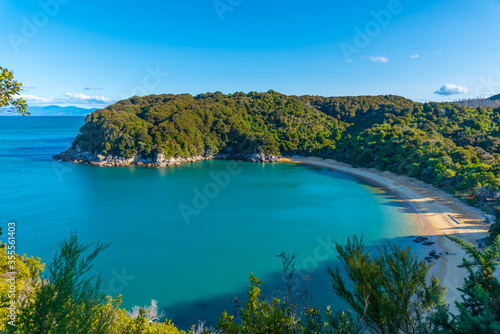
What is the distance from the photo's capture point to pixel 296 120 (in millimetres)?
76375

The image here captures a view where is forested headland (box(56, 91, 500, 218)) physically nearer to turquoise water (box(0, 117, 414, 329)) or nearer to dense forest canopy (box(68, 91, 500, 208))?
dense forest canopy (box(68, 91, 500, 208))

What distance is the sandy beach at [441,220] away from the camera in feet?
54.7

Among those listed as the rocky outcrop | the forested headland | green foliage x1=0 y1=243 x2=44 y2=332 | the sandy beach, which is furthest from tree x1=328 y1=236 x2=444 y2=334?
the rocky outcrop

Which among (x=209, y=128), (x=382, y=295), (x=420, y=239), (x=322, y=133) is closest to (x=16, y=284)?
(x=382, y=295)

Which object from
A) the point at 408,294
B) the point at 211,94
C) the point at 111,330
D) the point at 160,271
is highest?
the point at 211,94

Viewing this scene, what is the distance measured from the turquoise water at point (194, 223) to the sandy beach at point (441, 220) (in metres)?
1.92

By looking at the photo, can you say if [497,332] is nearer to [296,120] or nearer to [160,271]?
[160,271]

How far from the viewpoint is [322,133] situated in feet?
229

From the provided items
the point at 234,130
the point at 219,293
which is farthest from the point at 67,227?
the point at 234,130

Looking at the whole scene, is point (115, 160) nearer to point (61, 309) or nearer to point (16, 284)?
point (16, 284)

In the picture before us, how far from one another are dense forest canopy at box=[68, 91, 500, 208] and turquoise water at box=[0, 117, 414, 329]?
8743 mm

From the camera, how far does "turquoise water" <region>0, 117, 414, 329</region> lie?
1613 centimetres

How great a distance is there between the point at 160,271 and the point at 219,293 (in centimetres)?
485

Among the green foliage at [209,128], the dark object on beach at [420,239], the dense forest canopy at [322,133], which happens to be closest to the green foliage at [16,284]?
the dark object on beach at [420,239]
